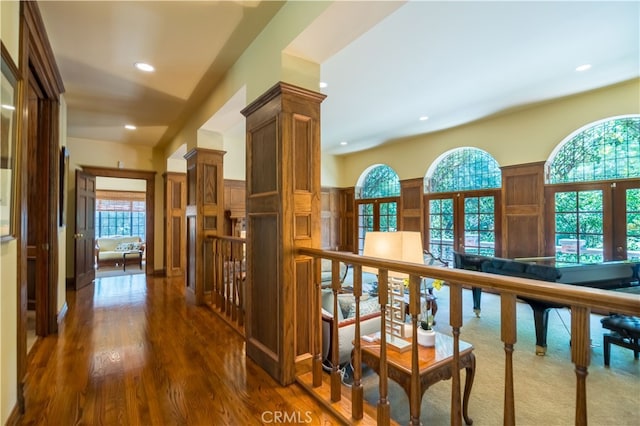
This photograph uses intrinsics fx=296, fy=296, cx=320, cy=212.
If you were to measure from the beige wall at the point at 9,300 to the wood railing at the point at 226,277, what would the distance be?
1663 millimetres

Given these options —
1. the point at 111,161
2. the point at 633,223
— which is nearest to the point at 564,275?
the point at 633,223

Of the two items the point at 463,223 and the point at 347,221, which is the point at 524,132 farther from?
the point at 347,221

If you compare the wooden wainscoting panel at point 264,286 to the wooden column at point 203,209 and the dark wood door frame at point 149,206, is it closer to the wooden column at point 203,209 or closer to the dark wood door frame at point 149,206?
the wooden column at point 203,209

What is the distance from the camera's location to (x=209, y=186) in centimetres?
413

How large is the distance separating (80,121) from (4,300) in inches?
166

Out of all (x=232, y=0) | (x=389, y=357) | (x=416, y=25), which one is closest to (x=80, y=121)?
(x=232, y=0)

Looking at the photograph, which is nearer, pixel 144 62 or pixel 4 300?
pixel 4 300

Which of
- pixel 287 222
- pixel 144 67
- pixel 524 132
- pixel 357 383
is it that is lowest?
pixel 357 383

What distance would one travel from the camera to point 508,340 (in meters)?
1.01

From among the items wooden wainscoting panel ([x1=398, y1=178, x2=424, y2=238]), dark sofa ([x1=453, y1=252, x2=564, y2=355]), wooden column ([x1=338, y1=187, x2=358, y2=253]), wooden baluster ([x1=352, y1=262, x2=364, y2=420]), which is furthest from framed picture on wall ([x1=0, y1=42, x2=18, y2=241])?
wooden column ([x1=338, y1=187, x2=358, y2=253])

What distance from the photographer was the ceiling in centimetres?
225

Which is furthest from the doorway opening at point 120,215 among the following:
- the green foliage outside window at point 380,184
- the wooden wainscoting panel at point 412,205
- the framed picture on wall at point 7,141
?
the framed picture on wall at point 7,141

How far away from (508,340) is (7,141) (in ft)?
8.08

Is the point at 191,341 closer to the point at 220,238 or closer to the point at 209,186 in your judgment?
the point at 220,238
